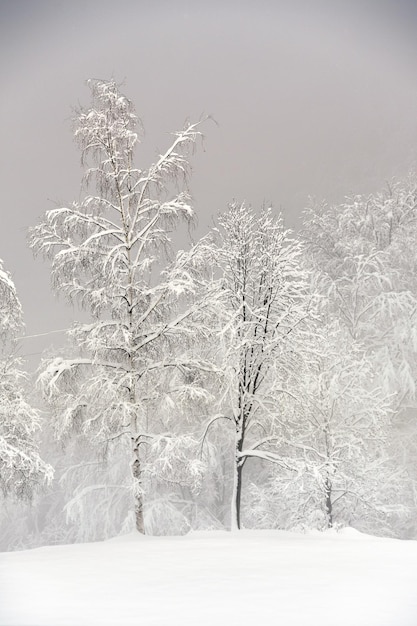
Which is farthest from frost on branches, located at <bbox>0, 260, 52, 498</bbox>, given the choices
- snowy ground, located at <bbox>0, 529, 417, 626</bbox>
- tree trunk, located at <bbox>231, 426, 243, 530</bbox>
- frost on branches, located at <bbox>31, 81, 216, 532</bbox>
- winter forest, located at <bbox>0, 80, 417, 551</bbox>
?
tree trunk, located at <bbox>231, 426, 243, 530</bbox>

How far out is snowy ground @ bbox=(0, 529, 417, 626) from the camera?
14.3ft

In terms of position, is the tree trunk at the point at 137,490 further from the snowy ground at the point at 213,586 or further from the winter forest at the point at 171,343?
the snowy ground at the point at 213,586

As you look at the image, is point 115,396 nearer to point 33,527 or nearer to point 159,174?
point 159,174

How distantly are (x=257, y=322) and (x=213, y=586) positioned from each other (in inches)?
300

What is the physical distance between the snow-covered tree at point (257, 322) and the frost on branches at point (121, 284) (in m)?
1.01

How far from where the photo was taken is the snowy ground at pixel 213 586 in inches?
171

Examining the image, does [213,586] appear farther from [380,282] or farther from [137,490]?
[380,282]

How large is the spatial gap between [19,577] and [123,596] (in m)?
1.59

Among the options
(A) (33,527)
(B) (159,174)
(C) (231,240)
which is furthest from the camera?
(A) (33,527)

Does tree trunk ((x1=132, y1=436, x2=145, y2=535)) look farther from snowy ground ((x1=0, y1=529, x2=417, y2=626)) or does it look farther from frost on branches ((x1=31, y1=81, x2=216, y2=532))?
snowy ground ((x1=0, y1=529, x2=417, y2=626))

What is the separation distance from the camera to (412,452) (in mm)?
20234

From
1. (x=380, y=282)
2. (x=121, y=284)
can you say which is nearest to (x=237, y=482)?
(x=121, y=284)

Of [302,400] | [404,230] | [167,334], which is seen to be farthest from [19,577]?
[404,230]

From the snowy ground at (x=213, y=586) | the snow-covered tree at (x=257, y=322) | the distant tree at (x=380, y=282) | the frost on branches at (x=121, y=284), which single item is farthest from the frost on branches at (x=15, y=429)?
the distant tree at (x=380, y=282)
